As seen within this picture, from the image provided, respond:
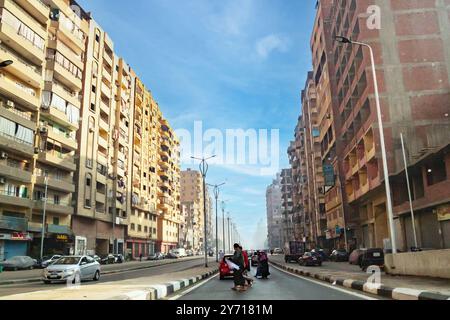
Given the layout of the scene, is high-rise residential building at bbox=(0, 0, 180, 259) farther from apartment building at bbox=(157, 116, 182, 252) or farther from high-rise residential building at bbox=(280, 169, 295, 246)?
high-rise residential building at bbox=(280, 169, 295, 246)

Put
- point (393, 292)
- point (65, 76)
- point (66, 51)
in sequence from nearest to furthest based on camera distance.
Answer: point (393, 292)
point (65, 76)
point (66, 51)

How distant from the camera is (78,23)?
56281 millimetres

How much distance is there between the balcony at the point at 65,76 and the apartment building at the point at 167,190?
153ft

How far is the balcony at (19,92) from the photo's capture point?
41438 millimetres

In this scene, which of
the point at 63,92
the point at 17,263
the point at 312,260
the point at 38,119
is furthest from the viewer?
the point at 63,92

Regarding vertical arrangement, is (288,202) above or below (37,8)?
below

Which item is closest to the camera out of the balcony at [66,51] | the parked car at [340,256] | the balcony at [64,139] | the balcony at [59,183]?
the parked car at [340,256]

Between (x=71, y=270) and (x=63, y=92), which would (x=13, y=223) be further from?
(x=71, y=270)

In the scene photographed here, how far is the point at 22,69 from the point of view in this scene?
43969 mm

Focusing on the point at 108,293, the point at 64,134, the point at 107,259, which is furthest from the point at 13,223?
the point at 108,293

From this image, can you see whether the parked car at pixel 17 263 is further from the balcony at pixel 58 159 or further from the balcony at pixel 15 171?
the balcony at pixel 58 159

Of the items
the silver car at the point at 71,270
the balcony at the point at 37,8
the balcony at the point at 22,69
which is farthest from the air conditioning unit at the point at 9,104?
the silver car at the point at 71,270

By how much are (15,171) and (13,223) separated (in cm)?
505

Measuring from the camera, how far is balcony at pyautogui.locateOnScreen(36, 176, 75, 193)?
154 feet
